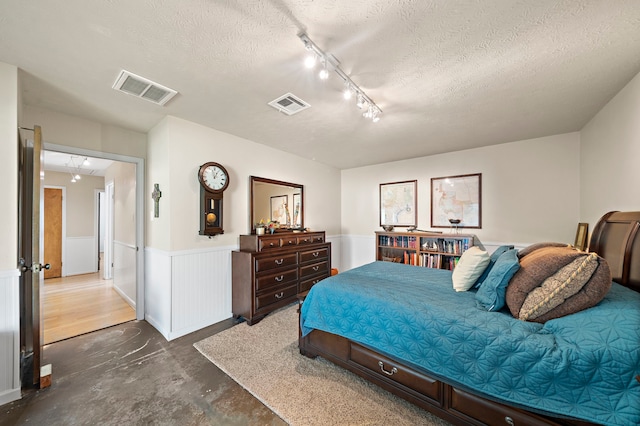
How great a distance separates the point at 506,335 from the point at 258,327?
2.58 metres

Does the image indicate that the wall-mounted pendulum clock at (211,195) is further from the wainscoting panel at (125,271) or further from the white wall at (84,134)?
the wainscoting panel at (125,271)

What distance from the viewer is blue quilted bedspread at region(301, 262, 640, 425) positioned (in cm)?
111

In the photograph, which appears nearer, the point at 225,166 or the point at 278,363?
the point at 278,363

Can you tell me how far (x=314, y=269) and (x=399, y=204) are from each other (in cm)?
216

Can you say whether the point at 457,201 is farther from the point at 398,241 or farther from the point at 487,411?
the point at 487,411

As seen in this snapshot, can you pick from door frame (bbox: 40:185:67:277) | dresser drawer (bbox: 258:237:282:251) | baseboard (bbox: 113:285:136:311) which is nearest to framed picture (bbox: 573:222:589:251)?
dresser drawer (bbox: 258:237:282:251)

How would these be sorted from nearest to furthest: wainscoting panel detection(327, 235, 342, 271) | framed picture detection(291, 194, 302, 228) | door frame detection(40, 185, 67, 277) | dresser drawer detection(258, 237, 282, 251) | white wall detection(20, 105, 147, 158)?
white wall detection(20, 105, 147, 158), dresser drawer detection(258, 237, 282, 251), framed picture detection(291, 194, 302, 228), wainscoting panel detection(327, 235, 342, 271), door frame detection(40, 185, 67, 277)

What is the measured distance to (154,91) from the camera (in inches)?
86.7

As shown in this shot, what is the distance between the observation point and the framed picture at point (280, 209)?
391 centimetres

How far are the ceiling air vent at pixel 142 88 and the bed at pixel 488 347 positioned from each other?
2.35m

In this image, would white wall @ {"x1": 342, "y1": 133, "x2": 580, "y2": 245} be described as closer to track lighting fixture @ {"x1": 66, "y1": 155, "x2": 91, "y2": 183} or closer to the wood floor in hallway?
the wood floor in hallway

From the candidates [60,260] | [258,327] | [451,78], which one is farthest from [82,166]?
[451,78]

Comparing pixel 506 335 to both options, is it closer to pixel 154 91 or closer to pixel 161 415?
pixel 161 415

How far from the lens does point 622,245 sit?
1873 mm
